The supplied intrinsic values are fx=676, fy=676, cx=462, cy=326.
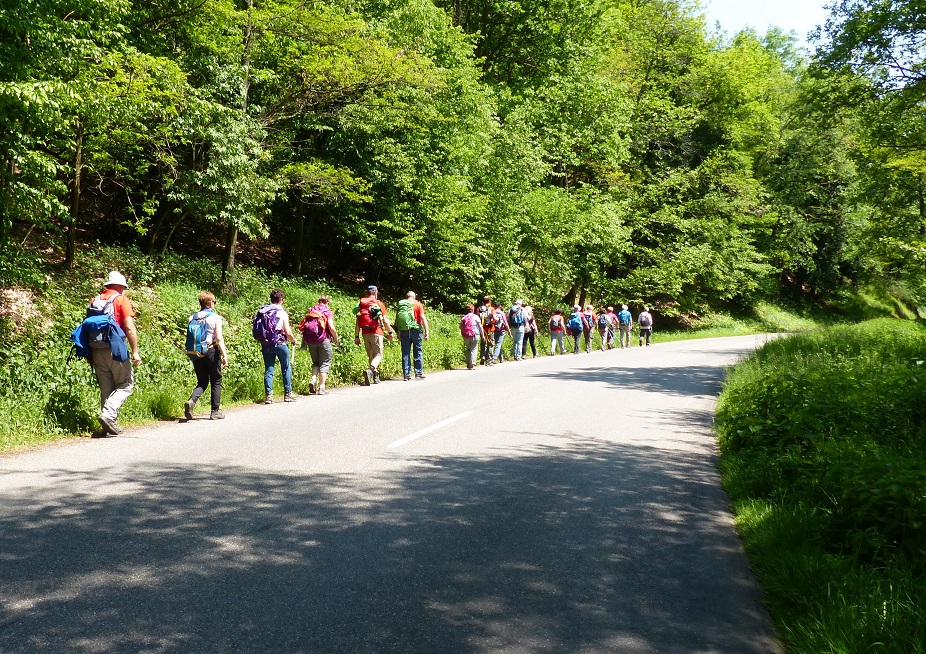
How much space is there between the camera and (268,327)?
37.3 feet

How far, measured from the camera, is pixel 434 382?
14.8m

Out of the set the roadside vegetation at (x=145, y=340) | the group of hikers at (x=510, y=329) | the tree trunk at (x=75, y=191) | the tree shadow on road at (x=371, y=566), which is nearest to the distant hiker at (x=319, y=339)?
the roadside vegetation at (x=145, y=340)

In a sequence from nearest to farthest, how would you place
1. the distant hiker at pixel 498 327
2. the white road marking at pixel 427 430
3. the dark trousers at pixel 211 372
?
the white road marking at pixel 427 430 → the dark trousers at pixel 211 372 → the distant hiker at pixel 498 327

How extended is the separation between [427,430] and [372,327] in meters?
6.14

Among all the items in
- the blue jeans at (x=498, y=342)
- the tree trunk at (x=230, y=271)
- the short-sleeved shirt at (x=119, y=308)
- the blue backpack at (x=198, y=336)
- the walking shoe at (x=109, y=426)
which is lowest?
the walking shoe at (x=109, y=426)

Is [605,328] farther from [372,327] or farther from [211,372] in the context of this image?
[211,372]

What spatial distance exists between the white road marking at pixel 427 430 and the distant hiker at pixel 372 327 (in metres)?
4.83

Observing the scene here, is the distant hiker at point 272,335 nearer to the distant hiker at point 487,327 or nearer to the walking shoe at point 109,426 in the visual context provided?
the walking shoe at point 109,426

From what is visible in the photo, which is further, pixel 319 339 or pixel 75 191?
pixel 75 191

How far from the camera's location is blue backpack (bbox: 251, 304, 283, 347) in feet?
37.3

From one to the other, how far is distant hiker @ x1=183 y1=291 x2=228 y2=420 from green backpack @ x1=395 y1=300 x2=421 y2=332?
6.26 metres

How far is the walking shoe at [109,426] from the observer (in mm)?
8008

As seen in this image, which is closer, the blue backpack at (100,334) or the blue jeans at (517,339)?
the blue backpack at (100,334)

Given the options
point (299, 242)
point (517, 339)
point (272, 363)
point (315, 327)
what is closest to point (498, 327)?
point (517, 339)
